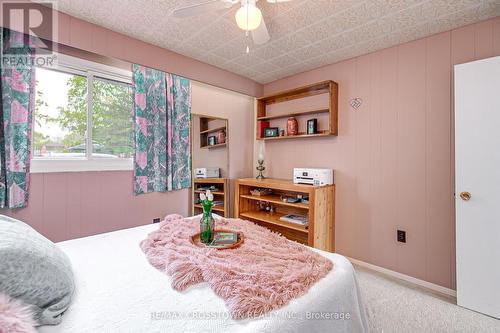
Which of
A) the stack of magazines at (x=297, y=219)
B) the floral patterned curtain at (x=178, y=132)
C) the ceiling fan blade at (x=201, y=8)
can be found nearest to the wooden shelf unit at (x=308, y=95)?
the stack of magazines at (x=297, y=219)

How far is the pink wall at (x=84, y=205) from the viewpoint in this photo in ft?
6.48

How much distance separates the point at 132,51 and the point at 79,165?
1254mm

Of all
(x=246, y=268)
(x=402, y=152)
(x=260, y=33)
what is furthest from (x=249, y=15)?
(x=402, y=152)

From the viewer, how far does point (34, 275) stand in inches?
32.4

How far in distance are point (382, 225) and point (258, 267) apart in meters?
2.03

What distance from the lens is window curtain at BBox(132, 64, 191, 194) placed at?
2.47 meters

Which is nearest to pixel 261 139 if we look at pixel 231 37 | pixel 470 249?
pixel 231 37

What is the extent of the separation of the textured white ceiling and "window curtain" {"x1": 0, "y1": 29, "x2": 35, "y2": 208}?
500 millimetres

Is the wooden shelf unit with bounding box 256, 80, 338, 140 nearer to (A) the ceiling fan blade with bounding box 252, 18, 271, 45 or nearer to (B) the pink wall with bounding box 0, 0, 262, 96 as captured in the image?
(B) the pink wall with bounding box 0, 0, 262, 96

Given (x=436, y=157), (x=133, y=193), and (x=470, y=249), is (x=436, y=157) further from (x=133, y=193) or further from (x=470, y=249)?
(x=133, y=193)

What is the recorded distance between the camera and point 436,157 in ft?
7.38

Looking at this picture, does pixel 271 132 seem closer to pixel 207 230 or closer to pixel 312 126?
pixel 312 126

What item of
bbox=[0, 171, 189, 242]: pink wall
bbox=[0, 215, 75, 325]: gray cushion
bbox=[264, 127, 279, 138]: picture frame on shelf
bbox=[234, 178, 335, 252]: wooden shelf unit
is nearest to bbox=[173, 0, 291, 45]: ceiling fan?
bbox=[0, 215, 75, 325]: gray cushion

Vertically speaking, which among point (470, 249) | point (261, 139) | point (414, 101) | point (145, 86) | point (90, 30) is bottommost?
point (470, 249)
